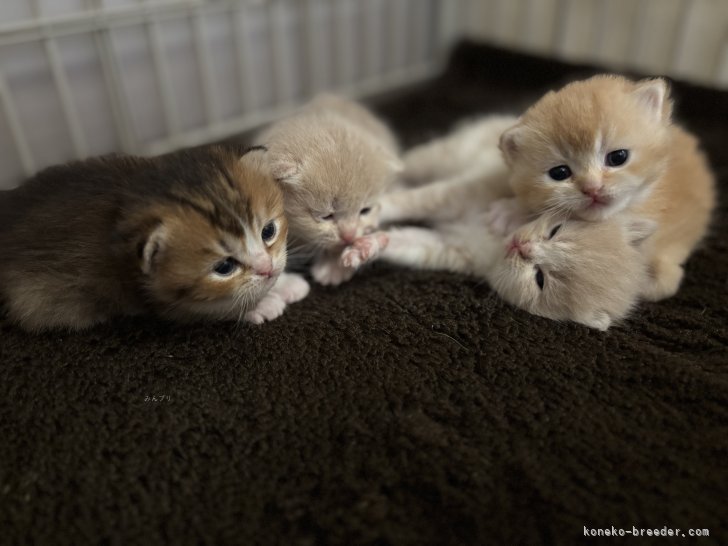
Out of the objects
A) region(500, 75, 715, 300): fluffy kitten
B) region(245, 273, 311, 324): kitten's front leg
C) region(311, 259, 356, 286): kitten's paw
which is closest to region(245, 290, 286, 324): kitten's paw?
region(245, 273, 311, 324): kitten's front leg

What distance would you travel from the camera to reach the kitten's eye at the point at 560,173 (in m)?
1.29

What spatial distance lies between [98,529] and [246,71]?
6.08ft

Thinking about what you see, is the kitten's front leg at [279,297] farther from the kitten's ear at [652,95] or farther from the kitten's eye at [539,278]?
the kitten's ear at [652,95]

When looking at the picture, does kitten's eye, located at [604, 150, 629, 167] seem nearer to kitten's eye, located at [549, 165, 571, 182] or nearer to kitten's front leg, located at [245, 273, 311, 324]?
kitten's eye, located at [549, 165, 571, 182]

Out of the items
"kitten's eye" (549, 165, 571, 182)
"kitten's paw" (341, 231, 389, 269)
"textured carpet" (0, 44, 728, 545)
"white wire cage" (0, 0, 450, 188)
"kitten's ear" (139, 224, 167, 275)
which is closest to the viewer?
"textured carpet" (0, 44, 728, 545)

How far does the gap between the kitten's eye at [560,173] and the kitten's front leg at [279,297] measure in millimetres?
682

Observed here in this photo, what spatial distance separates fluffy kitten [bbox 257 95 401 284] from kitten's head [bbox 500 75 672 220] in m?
0.38

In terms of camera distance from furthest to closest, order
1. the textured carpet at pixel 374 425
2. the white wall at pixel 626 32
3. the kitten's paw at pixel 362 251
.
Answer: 1. the white wall at pixel 626 32
2. the kitten's paw at pixel 362 251
3. the textured carpet at pixel 374 425

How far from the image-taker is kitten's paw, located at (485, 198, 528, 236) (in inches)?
57.3

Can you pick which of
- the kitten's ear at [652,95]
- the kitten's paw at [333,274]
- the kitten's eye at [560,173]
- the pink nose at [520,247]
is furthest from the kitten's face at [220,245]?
the kitten's ear at [652,95]

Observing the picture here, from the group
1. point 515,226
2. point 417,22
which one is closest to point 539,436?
point 515,226

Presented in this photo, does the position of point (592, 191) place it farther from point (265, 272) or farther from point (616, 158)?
point (265, 272)

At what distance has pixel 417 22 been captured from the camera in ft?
9.26

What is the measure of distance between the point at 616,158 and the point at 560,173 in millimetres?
125
